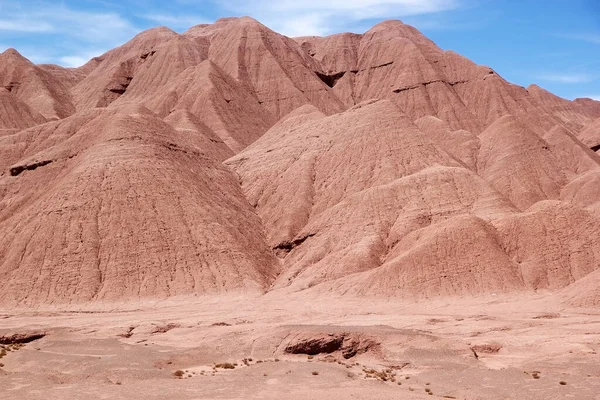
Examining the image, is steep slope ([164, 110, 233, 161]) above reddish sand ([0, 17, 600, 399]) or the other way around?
above

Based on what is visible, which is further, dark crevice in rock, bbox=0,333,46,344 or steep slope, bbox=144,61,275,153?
steep slope, bbox=144,61,275,153

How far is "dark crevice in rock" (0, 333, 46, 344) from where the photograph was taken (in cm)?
3997

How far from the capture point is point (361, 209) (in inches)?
2530

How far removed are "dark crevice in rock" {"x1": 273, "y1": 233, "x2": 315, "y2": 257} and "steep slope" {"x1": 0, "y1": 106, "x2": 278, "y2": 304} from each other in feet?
3.06

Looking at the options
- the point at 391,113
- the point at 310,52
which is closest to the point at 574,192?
the point at 391,113

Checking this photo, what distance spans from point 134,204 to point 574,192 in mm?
49080

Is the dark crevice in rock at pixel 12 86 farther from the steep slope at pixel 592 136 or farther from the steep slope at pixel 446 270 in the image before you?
the steep slope at pixel 592 136

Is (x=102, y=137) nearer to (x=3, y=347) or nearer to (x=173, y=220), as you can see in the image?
(x=173, y=220)

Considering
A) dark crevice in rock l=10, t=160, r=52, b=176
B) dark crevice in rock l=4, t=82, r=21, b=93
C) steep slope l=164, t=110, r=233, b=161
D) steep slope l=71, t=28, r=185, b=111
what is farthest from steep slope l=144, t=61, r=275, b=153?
dark crevice in rock l=10, t=160, r=52, b=176

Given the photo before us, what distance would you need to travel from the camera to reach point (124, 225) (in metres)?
62.0

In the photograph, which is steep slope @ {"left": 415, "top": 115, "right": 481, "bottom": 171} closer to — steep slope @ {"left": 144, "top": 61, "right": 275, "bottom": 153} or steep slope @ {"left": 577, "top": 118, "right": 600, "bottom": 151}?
steep slope @ {"left": 144, "top": 61, "right": 275, "bottom": 153}

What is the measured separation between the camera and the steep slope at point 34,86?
127m

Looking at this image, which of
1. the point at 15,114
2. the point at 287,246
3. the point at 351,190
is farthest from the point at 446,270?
the point at 15,114

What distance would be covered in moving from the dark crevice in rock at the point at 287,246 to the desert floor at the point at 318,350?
14.4 meters
